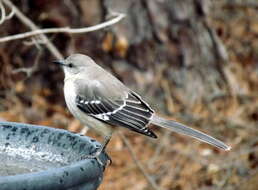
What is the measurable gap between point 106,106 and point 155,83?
3.20m

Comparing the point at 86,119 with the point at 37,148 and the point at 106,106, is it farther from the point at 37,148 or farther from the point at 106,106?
the point at 37,148

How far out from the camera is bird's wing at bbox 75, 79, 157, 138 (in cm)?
435

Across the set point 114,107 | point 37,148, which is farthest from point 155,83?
point 37,148

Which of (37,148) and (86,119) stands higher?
(37,148)

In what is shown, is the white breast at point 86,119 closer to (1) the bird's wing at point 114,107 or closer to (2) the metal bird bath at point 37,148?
(1) the bird's wing at point 114,107

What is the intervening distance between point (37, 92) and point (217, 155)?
7.25 feet

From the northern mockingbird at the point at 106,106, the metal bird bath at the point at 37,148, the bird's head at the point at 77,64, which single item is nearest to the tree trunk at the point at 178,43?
the bird's head at the point at 77,64

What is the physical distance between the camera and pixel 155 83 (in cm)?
761

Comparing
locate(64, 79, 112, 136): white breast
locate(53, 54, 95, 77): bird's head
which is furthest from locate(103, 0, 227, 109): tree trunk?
locate(64, 79, 112, 136): white breast

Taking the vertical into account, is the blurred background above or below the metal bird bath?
below

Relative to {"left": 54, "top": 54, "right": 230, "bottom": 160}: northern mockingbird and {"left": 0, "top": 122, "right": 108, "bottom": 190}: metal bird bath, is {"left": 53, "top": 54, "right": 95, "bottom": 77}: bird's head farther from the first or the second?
{"left": 0, "top": 122, "right": 108, "bottom": 190}: metal bird bath

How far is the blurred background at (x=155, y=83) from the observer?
7109mm

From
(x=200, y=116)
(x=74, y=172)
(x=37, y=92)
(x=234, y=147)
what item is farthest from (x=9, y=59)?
(x=74, y=172)

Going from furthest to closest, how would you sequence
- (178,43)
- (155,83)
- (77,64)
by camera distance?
(178,43)
(155,83)
(77,64)
